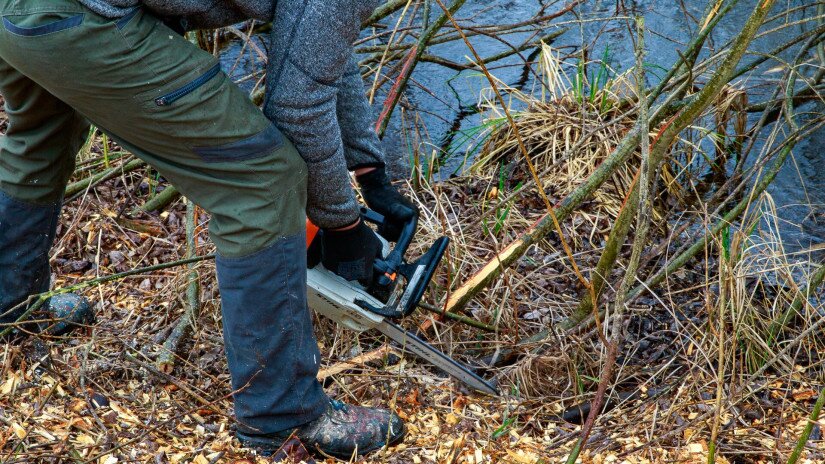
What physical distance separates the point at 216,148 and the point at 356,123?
0.54 metres

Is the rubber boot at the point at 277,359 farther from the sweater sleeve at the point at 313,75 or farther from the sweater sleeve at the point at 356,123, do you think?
the sweater sleeve at the point at 356,123

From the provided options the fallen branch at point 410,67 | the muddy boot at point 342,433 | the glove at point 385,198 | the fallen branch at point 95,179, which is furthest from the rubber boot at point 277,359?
the fallen branch at point 95,179

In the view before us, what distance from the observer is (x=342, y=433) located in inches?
96.4

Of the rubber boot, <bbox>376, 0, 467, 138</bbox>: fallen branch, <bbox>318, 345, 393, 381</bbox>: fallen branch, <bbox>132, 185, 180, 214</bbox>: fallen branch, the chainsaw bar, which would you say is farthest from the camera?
<bbox>132, 185, 180, 214</bbox>: fallen branch

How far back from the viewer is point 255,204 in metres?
2.14

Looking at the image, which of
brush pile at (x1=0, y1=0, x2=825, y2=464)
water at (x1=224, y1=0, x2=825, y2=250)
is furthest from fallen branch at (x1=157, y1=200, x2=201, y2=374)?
water at (x1=224, y1=0, x2=825, y2=250)

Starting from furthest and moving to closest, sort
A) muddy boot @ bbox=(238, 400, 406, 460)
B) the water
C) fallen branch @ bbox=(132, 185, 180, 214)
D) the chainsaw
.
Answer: the water → fallen branch @ bbox=(132, 185, 180, 214) → the chainsaw → muddy boot @ bbox=(238, 400, 406, 460)

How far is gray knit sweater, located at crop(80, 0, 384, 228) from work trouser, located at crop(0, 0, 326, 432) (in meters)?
0.05

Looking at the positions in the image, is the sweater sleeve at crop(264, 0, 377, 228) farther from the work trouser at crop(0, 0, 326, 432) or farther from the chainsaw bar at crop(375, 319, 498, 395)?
the chainsaw bar at crop(375, 319, 498, 395)

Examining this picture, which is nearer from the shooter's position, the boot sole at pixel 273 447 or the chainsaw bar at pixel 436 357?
the boot sole at pixel 273 447

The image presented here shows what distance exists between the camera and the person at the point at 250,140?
77.1 inches

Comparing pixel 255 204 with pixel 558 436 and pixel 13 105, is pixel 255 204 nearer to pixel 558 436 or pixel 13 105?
pixel 13 105

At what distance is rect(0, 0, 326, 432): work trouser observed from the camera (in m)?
1.94

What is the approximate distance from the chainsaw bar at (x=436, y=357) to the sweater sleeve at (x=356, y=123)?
56cm
